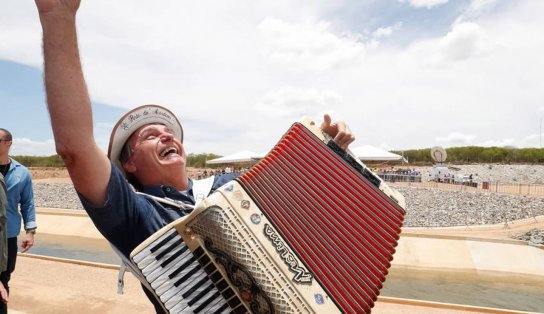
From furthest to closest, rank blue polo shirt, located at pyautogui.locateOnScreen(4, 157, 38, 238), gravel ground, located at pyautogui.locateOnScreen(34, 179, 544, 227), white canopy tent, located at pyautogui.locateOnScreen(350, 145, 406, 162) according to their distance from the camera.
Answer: white canopy tent, located at pyautogui.locateOnScreen(350, 145, 406, 162) → gravel ground, located at pyautogui.locateOnScreen(34, 179, 544, 227) → blue polo shirt, located at pyautogui.locateOnScreen(4, 157, 38, 238)

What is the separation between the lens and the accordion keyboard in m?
1.33

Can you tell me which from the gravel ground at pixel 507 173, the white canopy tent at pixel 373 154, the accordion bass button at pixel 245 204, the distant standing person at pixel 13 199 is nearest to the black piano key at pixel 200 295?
the accordion bass button at pixel 245 204

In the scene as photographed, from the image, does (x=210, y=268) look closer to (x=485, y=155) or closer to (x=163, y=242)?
(x=163, y=242)

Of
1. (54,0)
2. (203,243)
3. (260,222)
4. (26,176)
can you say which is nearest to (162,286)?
(203,243)

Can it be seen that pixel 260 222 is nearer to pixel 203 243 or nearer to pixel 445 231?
pixel 203 243

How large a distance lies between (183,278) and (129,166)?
81 cm

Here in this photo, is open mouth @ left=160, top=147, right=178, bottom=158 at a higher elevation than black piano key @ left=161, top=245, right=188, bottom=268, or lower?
higher

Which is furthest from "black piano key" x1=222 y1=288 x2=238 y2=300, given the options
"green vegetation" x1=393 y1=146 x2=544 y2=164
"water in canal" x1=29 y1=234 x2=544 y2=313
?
"green vegetation" x1=393 y1=146 x2=544 y2=164

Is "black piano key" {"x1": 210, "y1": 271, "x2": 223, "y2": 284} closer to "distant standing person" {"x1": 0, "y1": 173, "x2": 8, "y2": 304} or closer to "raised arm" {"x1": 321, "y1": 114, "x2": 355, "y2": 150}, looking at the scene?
"raised arm" {"x1": 321, "y1": 114, "x2": 355, "y2": 150}

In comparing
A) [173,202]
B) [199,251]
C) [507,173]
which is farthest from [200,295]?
[507,173]

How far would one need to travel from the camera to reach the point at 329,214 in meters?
1.76

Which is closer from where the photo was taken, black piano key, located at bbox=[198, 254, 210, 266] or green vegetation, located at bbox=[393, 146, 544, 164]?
black piano key, located at bbox=[198, 254, 210, 266]

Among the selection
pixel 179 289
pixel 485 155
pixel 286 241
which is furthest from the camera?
pixel 485 155

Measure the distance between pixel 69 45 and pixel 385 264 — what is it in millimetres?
1485
